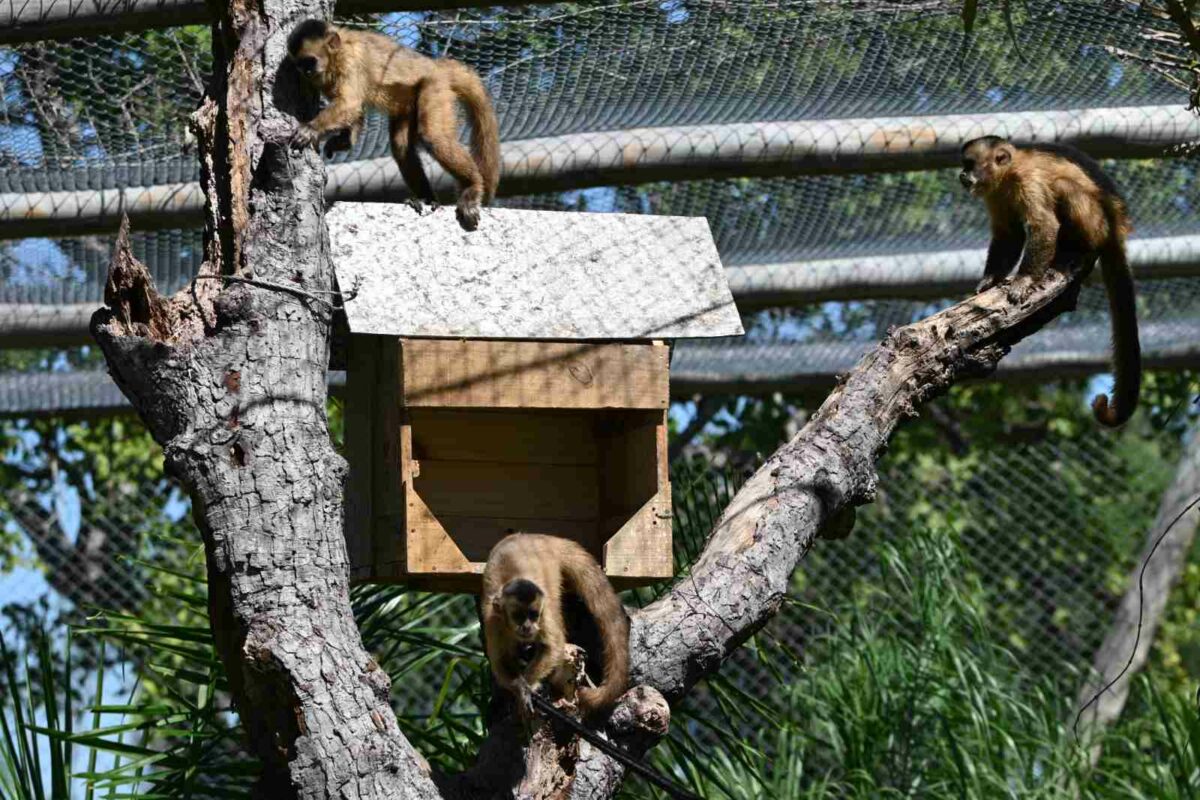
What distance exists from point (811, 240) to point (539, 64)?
1.61m

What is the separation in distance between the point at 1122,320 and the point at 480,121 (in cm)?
182

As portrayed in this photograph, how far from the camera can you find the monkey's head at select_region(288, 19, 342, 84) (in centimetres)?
321

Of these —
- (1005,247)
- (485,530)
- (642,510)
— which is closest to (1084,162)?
(1005,247)

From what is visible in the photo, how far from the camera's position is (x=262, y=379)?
3.02 metres

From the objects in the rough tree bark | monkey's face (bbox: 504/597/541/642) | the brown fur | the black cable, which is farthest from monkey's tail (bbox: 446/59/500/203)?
the black cable

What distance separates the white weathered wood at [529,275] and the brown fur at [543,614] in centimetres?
54

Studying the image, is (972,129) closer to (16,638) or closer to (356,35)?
(356,35)

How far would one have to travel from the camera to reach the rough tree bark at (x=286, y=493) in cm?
287

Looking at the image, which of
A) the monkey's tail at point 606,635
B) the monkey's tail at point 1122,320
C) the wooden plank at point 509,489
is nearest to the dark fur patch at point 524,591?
the monkey's tail at point 606,635

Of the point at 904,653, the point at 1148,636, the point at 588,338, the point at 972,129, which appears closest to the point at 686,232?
the point at 588,338

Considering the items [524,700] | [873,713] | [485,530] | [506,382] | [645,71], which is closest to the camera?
[524,700]

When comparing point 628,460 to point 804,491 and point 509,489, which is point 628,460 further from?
point 804,491

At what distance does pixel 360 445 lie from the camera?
152 inches

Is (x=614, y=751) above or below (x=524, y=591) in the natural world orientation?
below
